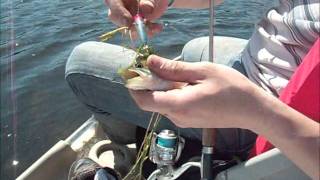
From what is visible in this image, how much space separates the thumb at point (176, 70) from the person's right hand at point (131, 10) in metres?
0.43

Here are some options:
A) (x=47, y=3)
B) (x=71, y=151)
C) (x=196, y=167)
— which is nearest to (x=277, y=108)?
(x=196, y=167)

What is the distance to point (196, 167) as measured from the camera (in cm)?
153

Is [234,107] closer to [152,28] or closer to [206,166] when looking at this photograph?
[206,166]

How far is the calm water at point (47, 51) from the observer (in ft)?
10.7

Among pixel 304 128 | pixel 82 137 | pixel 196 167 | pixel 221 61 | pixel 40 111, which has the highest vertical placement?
pixel 304 128

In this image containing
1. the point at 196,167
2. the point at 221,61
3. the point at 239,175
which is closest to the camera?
the point at 239,175

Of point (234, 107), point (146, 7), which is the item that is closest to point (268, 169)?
point (234, 107)

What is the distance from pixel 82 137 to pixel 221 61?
0.91 m

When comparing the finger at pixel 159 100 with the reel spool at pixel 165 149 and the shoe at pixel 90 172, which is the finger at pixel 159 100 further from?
the shoe at pixel 90 172

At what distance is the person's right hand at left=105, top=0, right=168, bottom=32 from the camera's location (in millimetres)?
1593

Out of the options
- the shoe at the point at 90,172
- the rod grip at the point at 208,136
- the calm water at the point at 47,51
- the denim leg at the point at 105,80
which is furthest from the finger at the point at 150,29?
the calm water at the point at 47,51

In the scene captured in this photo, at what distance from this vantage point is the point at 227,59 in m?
1.88

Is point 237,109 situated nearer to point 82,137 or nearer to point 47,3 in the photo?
point 82,137

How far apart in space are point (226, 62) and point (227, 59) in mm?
30
